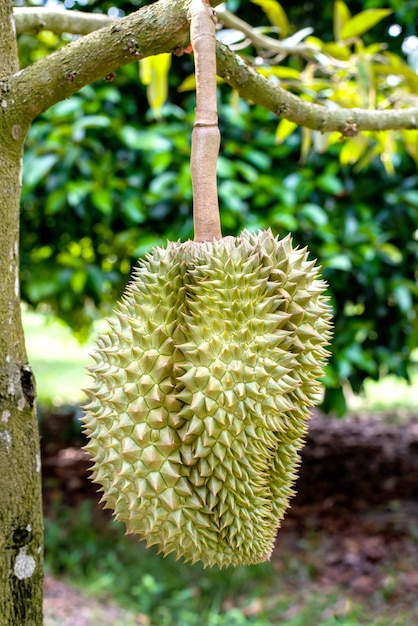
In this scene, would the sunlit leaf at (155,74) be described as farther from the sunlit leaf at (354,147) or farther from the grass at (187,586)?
the grass at (187,586)

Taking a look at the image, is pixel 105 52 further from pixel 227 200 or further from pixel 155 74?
pixel 227 200

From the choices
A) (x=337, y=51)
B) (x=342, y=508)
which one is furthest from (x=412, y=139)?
→ (x=342, y=508)

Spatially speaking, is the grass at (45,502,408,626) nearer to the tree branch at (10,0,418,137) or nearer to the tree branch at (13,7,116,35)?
the tree branch at (13,7,116,35)

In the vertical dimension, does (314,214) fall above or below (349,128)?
above

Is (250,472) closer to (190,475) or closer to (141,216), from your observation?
(190,475)

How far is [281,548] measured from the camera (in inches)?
130

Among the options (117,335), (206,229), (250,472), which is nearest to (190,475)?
(250,472)

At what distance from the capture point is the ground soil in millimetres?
2930

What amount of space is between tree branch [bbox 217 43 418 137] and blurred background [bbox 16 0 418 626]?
124 cm

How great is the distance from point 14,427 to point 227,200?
1.94 meters

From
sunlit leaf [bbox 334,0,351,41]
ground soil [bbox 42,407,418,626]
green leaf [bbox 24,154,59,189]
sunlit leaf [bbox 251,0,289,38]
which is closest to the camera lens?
sunlit leaf [bbox 251,0,289,38]

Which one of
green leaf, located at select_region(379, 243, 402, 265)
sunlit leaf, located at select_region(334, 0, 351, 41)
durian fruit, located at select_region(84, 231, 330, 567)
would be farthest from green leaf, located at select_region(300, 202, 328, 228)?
durian fruit, located at select_region(84, 231, 330, 567)

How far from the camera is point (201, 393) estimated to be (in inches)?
33.4

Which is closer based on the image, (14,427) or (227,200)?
(14,427)
